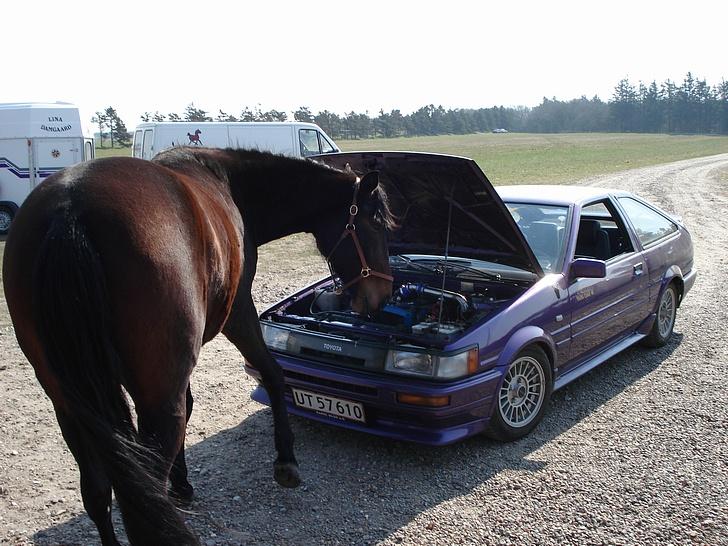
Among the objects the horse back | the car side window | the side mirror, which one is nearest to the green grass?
the car side window

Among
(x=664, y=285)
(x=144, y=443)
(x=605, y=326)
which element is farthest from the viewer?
(x=664, y=285)

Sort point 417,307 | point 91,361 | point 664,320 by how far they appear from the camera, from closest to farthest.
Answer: point 91,361 < point 417,307 < point 664,320

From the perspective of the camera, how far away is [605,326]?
5074 mm

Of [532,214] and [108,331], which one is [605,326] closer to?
[532,214]

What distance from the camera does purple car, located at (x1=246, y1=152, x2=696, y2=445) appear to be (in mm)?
3873

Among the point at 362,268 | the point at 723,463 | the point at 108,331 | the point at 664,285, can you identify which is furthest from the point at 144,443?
the point at 664,285

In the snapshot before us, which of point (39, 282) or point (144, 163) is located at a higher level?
point (144, 163)

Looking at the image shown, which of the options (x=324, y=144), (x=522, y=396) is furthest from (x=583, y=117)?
(x=522, y=396)

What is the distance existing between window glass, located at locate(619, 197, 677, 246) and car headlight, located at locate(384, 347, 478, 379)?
2858 millimetres

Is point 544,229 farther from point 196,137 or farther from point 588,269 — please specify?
point 196,137

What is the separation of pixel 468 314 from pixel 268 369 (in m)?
1.58

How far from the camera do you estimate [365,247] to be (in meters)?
3.91

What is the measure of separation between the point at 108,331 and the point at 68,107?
16965mm

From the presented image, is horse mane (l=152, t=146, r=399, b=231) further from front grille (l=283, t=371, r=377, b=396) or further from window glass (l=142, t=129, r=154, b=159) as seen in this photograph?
window glass (l=142, t=129, r=154, b=159)
